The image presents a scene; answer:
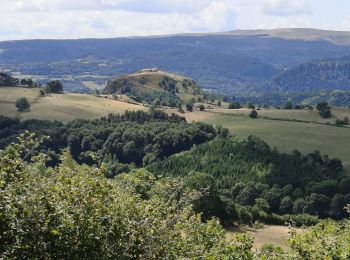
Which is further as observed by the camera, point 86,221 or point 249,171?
point 249,171

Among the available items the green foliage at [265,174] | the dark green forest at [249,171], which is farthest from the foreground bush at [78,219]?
the green foliage at [265,174]

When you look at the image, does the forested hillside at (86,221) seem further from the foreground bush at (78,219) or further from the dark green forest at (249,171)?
the dark green forest at (249,171)

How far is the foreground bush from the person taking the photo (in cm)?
2103

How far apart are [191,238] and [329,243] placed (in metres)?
7.09

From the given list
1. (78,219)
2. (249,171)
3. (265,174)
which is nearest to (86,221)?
(78,219)

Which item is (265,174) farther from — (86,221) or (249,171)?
(86,221)

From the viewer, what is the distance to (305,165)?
560 feet

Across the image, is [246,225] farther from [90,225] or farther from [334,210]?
[90,225]

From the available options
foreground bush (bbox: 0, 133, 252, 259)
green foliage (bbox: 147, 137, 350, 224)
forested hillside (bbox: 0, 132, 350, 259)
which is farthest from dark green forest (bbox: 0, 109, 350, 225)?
foreground bush (bbox: 0, 133, 252, 259)

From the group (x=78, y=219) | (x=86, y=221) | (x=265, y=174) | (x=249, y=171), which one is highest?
(x=78, y=219)

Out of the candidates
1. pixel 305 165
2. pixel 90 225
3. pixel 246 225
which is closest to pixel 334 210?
pixel 305 165

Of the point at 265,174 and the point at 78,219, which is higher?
the point at 78,219

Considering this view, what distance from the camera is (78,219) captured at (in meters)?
22.4

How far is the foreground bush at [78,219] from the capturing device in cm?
2103
